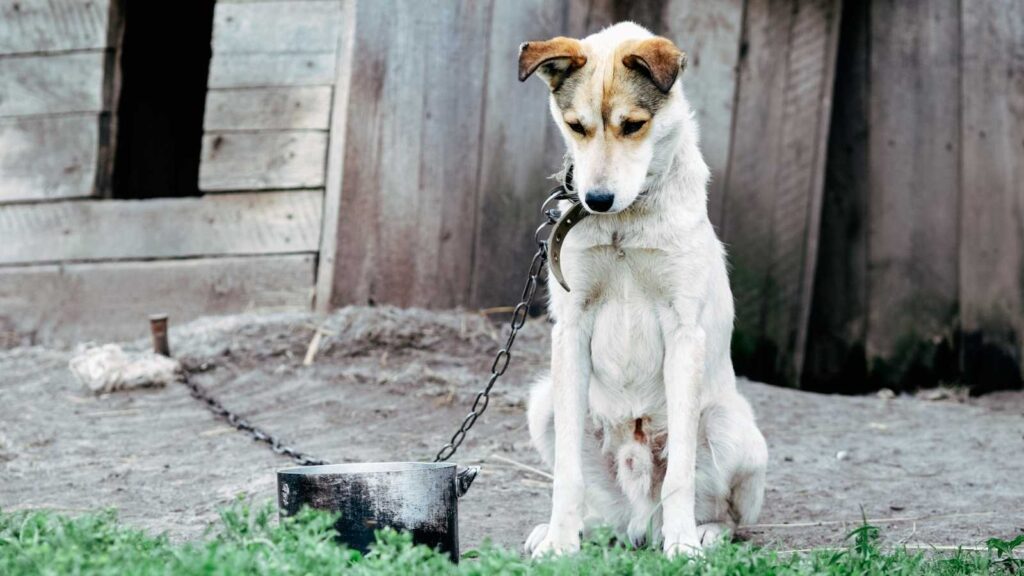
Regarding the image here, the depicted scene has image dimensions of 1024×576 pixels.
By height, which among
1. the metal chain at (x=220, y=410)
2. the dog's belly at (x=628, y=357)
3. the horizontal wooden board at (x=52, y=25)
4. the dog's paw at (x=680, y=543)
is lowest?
the metal chain at (x=220, y=410)

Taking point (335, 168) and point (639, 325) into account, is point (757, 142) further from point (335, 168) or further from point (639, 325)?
point (639, 325)

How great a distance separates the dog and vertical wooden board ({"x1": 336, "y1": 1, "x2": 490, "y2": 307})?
2.63m

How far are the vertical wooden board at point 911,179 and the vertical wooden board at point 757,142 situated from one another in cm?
68

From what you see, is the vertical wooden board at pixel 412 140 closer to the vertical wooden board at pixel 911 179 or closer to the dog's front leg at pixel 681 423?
Result: the vertical wooden board at pixel 911 179

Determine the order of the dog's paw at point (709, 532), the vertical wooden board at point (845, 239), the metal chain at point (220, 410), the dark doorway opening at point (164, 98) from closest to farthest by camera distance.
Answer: the dog's paw at point (709, 532)
the metal chain at point (220, 410)
the vertical wooden board at point (845, 239)
the dark doorway opening at point (164, 98)

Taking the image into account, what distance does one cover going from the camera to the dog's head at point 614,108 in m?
3.37

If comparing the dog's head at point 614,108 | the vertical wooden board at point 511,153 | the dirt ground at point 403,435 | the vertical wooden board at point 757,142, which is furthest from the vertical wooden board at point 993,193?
the dog's head at point 614,108

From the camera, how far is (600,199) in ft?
10.9

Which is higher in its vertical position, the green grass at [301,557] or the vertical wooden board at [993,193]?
the vertical wooden board at [993,193]

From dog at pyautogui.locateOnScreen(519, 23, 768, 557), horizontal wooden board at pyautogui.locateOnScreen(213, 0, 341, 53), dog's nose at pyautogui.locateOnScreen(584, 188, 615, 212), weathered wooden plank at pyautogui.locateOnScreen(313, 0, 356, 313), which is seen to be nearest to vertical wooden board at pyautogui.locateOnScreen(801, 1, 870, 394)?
weathered wooden plank at pyautogui.locateOnScreen(313, 0, 356, 313)

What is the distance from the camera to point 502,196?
635 centimetres

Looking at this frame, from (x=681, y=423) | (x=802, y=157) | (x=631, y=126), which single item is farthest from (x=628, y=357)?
(x=802, y=157)

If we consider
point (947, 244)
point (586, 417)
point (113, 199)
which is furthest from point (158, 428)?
point (947, 244)

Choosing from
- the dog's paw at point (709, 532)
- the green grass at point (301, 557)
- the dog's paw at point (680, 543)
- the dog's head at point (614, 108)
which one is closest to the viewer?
the green grass at point (301, 557)
